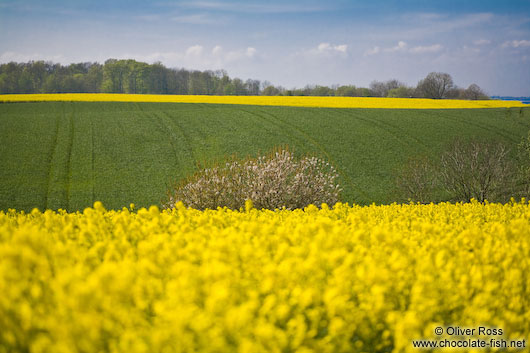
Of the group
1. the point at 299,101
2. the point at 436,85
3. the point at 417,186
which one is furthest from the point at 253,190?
the point at 436,85

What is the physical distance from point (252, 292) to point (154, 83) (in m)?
77.1

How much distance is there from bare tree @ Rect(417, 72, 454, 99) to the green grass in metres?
27.7

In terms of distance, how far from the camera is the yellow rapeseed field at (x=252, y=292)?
251cm

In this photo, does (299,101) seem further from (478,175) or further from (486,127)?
(478,175)

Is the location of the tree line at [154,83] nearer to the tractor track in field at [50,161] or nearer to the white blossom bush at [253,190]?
the tractor track in field at [50,161]

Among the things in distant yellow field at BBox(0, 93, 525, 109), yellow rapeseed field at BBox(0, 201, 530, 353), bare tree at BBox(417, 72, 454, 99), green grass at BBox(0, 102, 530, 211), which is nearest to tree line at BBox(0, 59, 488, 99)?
bare tree at BBox(417, 72, 454, 99)

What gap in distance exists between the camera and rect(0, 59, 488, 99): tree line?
69.5 metres

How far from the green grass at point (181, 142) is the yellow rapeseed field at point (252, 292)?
62.5 ft

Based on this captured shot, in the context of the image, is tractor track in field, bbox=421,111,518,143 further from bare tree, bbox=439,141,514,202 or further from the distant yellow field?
bare tree, bbox=439,141,514,202

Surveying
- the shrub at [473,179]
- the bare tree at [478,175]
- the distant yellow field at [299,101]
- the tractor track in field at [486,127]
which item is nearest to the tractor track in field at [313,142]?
the shrub at [473,179]

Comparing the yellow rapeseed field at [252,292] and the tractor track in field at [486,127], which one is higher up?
the tractor track in field at [486,127]

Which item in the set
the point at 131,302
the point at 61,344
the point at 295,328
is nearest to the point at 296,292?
the point at 295,328

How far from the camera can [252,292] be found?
2.79m

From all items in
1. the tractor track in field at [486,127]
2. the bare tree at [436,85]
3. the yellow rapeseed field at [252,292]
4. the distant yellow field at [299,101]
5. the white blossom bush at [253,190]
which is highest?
the bare tree at [436,85]
